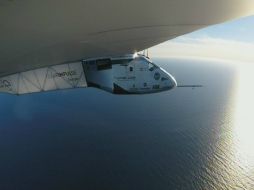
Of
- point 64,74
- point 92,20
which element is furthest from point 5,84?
point 92,20

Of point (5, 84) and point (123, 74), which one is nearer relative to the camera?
point (5, 84)

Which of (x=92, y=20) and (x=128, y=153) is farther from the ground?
(x=92, y=20)

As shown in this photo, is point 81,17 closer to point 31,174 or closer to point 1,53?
point 1,53

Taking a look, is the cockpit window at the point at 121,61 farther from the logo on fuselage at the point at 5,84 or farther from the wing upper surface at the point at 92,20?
the logo on fuselage at the point at 5,84

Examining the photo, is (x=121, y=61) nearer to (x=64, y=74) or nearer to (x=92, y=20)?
(x=64, y=74)

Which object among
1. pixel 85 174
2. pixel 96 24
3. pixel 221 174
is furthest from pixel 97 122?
pixel 96 24
